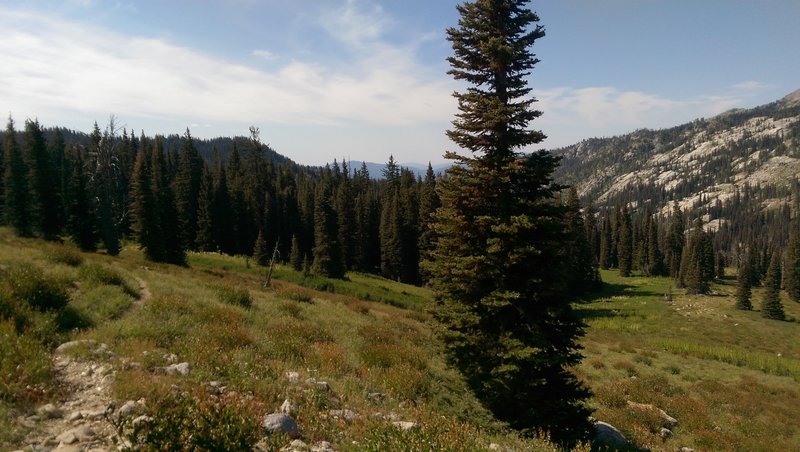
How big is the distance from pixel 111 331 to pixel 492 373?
10743 millimetres

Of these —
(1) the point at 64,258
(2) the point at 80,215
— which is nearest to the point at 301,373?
(1) the point at 64,258

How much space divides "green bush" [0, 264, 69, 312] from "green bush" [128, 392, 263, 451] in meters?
7.88

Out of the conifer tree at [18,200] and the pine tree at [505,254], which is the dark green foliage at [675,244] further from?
the conifer tree at [18,200]

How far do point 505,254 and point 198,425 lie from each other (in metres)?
8.84

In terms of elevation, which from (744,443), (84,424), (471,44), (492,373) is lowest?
(744,443)

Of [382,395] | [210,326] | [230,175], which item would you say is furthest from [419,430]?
[230,175]

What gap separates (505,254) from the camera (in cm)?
1180

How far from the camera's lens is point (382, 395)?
10539 millimetres

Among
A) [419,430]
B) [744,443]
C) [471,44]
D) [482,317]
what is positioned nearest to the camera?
[419,430]

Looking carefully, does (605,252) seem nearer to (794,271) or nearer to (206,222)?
(794,271)

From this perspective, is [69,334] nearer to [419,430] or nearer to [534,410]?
[419,430]

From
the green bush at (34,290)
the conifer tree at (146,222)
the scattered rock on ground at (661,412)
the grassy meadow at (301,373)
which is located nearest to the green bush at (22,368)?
the grassy meadow at (301,373)

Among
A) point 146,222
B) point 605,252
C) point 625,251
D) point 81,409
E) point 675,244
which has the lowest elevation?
point 605,252

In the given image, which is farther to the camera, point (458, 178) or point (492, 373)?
point (458, 178)
